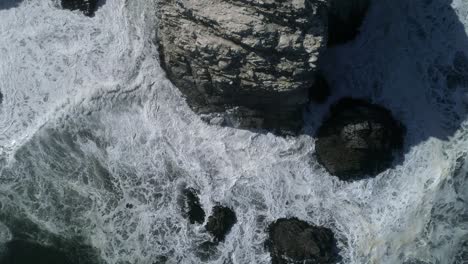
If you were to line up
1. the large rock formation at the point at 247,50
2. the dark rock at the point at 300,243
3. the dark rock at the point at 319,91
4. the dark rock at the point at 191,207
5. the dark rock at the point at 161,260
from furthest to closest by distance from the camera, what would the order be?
the dark rock at the point at 319,91, the dark rock at the point at 191,207, the dark rock at the point at 161,260, the dark rock at the point at 300,243, the large rock formation at the point at 247,50

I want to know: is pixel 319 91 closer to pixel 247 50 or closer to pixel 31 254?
pixel 247 50

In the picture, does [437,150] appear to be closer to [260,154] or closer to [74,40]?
[260,154]

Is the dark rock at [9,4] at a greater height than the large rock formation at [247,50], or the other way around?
the large rock formation at [247,50]

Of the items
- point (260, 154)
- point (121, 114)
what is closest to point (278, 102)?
point (260, 154)

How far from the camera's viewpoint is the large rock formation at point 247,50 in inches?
605

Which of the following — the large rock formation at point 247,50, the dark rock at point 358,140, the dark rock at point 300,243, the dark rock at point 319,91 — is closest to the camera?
the large rock formation at point 247,50

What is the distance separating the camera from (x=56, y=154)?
19.8 metres

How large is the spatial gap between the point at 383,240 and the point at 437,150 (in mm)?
4162

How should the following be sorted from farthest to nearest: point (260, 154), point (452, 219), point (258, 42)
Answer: point (260, 154) → point (452, 219) → point (258, 42)

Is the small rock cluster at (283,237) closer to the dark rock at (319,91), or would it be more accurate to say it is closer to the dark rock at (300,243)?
the dark rock at (300,243)

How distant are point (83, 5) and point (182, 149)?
7739 millimetres

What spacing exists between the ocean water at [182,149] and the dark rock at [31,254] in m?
0.38

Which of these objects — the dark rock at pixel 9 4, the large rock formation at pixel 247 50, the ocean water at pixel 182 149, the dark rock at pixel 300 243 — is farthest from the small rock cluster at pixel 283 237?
the dark rock at pixel 9 4

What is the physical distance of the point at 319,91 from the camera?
19.8 metres
